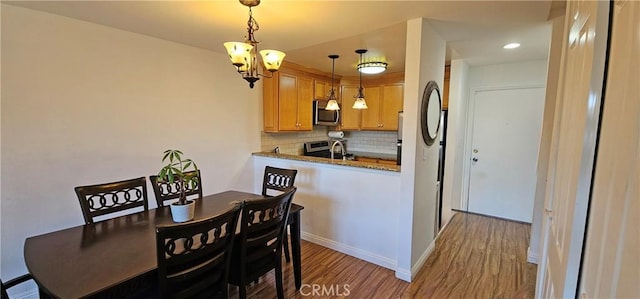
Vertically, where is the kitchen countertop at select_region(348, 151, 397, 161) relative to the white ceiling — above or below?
below

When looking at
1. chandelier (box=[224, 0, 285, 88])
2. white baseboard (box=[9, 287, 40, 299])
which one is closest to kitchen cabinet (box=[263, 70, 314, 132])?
chandelier (box=[224, 0, 285, 88])

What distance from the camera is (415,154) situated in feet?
7.72

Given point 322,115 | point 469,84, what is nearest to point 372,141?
point 322,115

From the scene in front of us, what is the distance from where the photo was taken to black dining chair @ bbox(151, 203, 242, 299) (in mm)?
1303

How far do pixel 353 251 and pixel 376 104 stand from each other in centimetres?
262

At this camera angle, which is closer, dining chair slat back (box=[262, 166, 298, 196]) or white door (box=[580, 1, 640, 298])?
white door (box=[580, 1, 640, 298])

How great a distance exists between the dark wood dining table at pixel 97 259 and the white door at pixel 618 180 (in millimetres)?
1603

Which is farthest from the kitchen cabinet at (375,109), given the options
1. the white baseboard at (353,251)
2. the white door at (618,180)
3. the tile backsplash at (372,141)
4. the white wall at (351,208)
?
the white door at (618,180)

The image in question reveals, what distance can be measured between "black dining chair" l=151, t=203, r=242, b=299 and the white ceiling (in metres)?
1.47

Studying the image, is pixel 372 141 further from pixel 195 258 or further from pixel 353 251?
pixel 195 258

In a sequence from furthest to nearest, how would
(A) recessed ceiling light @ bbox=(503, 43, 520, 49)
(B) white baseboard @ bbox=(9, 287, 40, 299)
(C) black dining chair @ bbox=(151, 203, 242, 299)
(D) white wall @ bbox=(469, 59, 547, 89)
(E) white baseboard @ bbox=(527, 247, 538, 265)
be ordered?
(D) white wall @ bbox=(469, 59, 547, 89)
(A) recessed ceiling light @ bbox=(503, 43, 520, 49)
(E) white baseboard @ bbox=(527, 247, 538, 265)
(B) white baseboard @ bbox=(9, 287, 40, 299)
(C) black dining chair @ bbox=(151, 203, 242, 299)

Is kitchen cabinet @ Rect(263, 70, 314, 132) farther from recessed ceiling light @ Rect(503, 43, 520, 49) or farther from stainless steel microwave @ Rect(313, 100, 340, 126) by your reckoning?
recessed ceiling light @ Rect(503, 43, 520, 49)

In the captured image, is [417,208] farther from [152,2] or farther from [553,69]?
[152,2]

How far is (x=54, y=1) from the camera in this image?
6.27 feet
